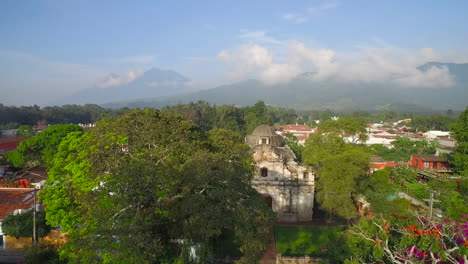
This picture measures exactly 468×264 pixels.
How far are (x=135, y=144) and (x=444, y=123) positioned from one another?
100m

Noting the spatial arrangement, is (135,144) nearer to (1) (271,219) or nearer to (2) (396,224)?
(1) (271,219)

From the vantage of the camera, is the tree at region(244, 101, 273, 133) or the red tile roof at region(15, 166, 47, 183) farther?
the tree at region(244, 101, 273, 133)

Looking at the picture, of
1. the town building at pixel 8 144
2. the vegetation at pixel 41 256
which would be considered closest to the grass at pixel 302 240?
the vegetation at pixel 41 256

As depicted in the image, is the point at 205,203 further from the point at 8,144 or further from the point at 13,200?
the point at 8,144

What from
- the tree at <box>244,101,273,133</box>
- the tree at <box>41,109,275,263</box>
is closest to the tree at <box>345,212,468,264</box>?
the tree at <box>41,109,275,263</box>

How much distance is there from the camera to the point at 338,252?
1110 centimetres

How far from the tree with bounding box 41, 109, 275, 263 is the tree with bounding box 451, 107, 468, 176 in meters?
28.3

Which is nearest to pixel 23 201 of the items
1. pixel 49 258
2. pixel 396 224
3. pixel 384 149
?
pixel 49 258

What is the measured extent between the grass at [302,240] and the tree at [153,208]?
6.05 meters

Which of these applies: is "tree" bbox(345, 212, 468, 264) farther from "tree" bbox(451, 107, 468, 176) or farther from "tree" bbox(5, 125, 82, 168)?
"tree" bbox(5, 125, 82, 168)

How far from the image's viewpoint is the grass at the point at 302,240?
1688cm

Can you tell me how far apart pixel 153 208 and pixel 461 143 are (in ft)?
109

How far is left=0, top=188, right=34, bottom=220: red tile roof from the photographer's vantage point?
16.2m

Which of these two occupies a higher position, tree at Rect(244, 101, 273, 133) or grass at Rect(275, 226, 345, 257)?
tree at Rect(244, 101, 273, 133)
